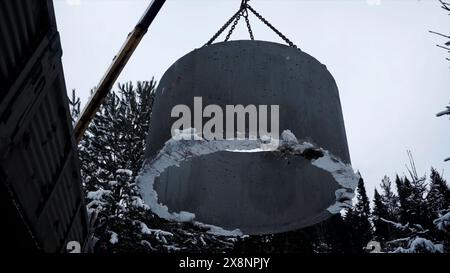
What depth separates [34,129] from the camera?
3.13m

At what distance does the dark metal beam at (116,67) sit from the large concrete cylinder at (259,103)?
1637 mm

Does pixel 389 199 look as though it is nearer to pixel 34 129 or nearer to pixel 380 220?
pixel 380 220

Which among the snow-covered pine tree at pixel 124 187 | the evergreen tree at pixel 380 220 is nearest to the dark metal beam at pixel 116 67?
the snow-covered pine tree at pixel 124 187

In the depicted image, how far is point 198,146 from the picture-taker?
327 centimetres

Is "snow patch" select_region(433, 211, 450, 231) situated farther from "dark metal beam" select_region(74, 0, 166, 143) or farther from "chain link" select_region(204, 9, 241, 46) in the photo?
"dark metal beam" select_region(74, 0, 166, 143)

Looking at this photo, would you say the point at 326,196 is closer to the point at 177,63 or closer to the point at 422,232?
the point at 177,63

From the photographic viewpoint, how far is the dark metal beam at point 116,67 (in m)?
5.40

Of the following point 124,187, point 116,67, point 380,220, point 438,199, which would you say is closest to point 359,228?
point 380,220

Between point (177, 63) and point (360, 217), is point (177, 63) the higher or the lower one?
the lower one
